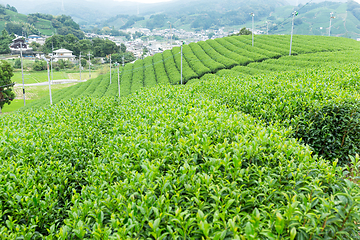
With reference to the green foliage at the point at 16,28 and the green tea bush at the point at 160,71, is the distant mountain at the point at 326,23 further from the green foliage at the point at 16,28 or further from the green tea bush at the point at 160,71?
the green foliage at the point at 16,28

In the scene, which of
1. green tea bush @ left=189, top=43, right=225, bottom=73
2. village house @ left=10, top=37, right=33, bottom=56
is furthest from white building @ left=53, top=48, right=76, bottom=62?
green tea bush @ left=189, top=43, right=225, bottom=73

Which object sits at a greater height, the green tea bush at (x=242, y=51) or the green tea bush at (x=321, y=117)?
the green tea bush at (x=242, y=51)

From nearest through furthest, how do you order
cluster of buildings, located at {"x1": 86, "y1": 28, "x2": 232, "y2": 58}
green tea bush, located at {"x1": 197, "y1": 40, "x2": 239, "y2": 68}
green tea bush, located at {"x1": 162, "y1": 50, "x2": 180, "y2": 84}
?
green tea bush, located at {"x1": 162, "y1": 50, "x2": 180, "y2": 84}, green tea bush, located at {"x1": 197, "y1": 40, "x2": 239, "y2": 68}, cluster of buildings, located at {"x1": 86, "y1": 28, "x2": 232, "y2": 58}

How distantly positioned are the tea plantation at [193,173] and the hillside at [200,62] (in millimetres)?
20165

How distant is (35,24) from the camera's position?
128000 millimetres

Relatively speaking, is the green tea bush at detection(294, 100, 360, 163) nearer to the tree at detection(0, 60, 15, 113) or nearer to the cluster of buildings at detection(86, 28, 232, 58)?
the tree at detection(0, 60, 15, 113)

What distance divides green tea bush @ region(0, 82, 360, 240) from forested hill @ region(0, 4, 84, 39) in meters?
131

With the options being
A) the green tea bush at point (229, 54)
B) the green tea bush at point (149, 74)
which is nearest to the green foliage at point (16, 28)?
the green tea bush at point (149, 74)

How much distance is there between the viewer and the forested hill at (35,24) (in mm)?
110312

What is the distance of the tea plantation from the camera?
8.12 feet

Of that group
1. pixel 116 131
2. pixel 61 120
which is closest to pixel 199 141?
pixel 116 131

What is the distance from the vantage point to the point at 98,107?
8.27m

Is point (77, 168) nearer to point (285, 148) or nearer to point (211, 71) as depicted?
point (285, 148)

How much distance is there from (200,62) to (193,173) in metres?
31.3
